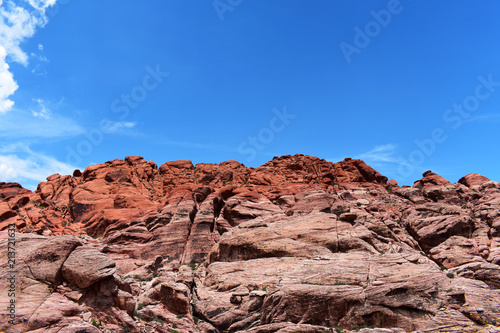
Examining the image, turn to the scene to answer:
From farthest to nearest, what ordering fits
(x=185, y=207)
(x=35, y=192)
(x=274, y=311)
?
(x=35, y=192) < (x=185, y=207) < (x=274, y=311)

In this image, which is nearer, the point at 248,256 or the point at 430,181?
the point at 248,256

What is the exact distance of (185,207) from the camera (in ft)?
144

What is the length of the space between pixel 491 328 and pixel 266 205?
29.6m

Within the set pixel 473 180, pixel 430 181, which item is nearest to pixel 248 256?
pixel 430 181

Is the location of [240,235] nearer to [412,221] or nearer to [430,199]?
[412,221]

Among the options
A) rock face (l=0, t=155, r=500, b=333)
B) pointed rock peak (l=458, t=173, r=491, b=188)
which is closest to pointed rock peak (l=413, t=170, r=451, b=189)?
rock face (l=0, t=155, r=500, b=333)

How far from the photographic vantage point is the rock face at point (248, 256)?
20.2 m

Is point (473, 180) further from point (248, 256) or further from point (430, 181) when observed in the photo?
point (248, 256)

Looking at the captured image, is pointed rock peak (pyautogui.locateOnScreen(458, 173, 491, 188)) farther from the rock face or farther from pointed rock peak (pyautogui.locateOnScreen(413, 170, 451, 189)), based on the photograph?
pointed rock peak (pyautogui.locateOnScreen(413, 170, 451, 189))

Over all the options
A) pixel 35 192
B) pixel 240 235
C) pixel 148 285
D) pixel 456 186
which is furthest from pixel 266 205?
pixel 35 192

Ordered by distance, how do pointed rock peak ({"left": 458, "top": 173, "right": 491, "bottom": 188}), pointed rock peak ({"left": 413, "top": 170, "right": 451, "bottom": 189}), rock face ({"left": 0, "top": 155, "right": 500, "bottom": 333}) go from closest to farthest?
rock face ({"left": 0, "top": 155, "right": 500, "bottom": 333}) → pointed rock peak ({"left": 458, "top": 173, "right": 491, "bottom": 188}) → pointed rock peak ({"left": 413, "top": 170, "right": 451, "bottom": 189})

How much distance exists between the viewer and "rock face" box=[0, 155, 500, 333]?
20.2m

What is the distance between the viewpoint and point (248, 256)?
3394 cm

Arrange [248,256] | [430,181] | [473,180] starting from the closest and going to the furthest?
[248,256] → [473,180] → [430,181]
